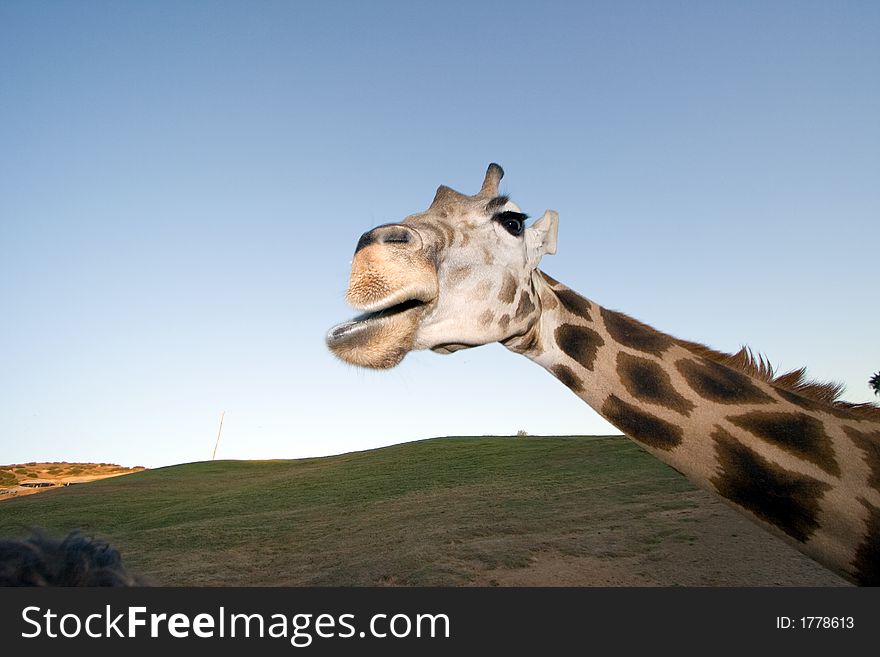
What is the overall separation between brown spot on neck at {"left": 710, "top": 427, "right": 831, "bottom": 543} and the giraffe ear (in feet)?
6.30

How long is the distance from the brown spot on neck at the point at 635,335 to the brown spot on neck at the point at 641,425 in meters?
0.55

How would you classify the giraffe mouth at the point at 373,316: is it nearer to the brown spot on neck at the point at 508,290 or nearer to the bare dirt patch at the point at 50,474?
the brown spot on neck at the point at 508,290

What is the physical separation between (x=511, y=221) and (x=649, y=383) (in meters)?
1.65

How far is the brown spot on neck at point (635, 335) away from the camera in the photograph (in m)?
4.99

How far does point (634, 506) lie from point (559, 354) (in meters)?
9.79

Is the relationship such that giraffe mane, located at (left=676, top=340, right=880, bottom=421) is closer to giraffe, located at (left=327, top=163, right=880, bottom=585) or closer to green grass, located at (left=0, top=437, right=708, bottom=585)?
giraffe, located at (left=327, top=163, right=880, bottom=585)

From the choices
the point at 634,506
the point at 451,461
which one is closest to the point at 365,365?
the point at 634,506

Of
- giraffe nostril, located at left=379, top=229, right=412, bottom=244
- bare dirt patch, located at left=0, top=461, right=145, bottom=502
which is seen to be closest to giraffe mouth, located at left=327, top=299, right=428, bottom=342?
giraffe nostril, located at left=379, top=229, right=412, bottom=244

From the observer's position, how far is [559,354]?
4926mm

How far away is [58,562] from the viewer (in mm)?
2404

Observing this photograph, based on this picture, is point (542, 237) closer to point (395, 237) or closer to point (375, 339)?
point (395, 237)

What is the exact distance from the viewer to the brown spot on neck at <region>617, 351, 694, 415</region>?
15.1ft
